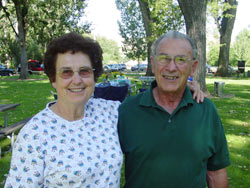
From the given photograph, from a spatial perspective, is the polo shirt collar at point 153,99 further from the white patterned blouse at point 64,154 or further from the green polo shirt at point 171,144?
the white patterned blouse at point 64,154

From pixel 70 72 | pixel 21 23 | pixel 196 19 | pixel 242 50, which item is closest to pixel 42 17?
pixel 21 23

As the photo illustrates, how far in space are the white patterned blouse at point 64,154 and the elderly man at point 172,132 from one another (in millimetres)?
189

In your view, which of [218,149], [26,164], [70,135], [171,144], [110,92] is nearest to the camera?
[26,164]

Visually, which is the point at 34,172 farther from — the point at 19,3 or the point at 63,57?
the point at 19,3

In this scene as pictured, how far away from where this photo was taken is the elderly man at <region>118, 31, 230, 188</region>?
1972 millimetres

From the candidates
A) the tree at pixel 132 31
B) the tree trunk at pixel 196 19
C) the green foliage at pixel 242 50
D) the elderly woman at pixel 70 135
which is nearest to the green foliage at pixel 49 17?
the tree at pixel 132 31

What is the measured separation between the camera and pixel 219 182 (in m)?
2.20

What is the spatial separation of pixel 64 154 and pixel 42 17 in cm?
2934

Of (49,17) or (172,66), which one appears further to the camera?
(49,17)

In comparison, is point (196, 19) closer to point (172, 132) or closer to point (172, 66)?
point (172, 66)

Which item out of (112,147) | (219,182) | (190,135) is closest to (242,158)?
(219,182)

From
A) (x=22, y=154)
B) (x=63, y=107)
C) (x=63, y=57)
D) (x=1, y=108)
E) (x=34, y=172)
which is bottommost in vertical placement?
(x=1, y=108)

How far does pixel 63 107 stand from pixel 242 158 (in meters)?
4.41

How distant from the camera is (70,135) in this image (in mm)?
1837
